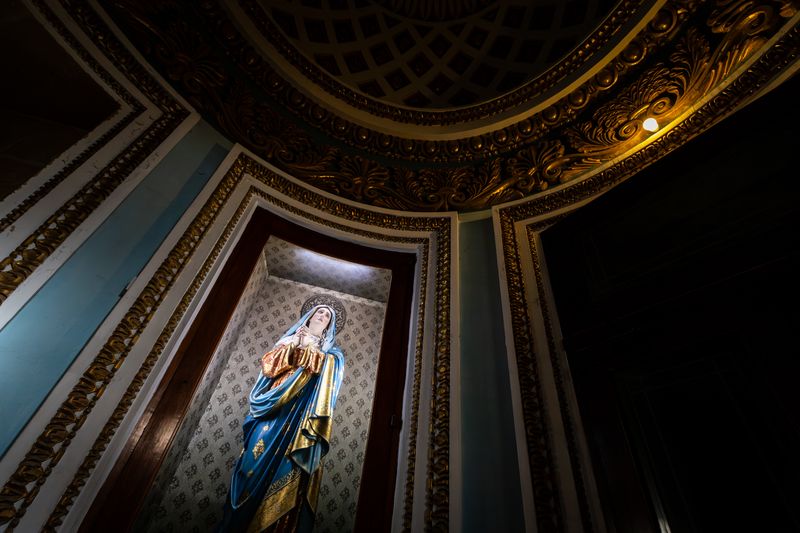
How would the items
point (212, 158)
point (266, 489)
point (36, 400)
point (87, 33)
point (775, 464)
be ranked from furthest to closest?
point (212, 158) < point (266, 489) < point (87, 33) < point (36, 400) < point (775, 464)

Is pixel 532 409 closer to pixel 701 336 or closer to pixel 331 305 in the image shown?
pixel 701 336

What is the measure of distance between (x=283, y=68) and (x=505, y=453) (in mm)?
2356

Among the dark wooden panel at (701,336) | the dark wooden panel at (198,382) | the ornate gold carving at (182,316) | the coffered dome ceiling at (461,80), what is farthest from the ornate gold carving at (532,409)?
the coffered dome ceiling at (461,80)

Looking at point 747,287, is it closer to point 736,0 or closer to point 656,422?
point 656,422

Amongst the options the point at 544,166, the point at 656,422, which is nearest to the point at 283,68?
the point at 544,166

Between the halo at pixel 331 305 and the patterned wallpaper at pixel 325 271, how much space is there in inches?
A: 4.8

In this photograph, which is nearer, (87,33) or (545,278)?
(87,33)

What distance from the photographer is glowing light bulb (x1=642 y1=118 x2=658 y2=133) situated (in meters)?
1.78

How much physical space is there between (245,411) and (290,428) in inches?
19.7

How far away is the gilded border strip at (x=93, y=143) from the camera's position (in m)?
1.09

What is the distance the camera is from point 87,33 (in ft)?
4.82

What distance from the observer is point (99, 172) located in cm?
130

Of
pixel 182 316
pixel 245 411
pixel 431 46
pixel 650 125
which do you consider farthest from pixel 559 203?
pixel 245 411

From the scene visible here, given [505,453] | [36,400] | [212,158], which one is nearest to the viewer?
[36,400]
